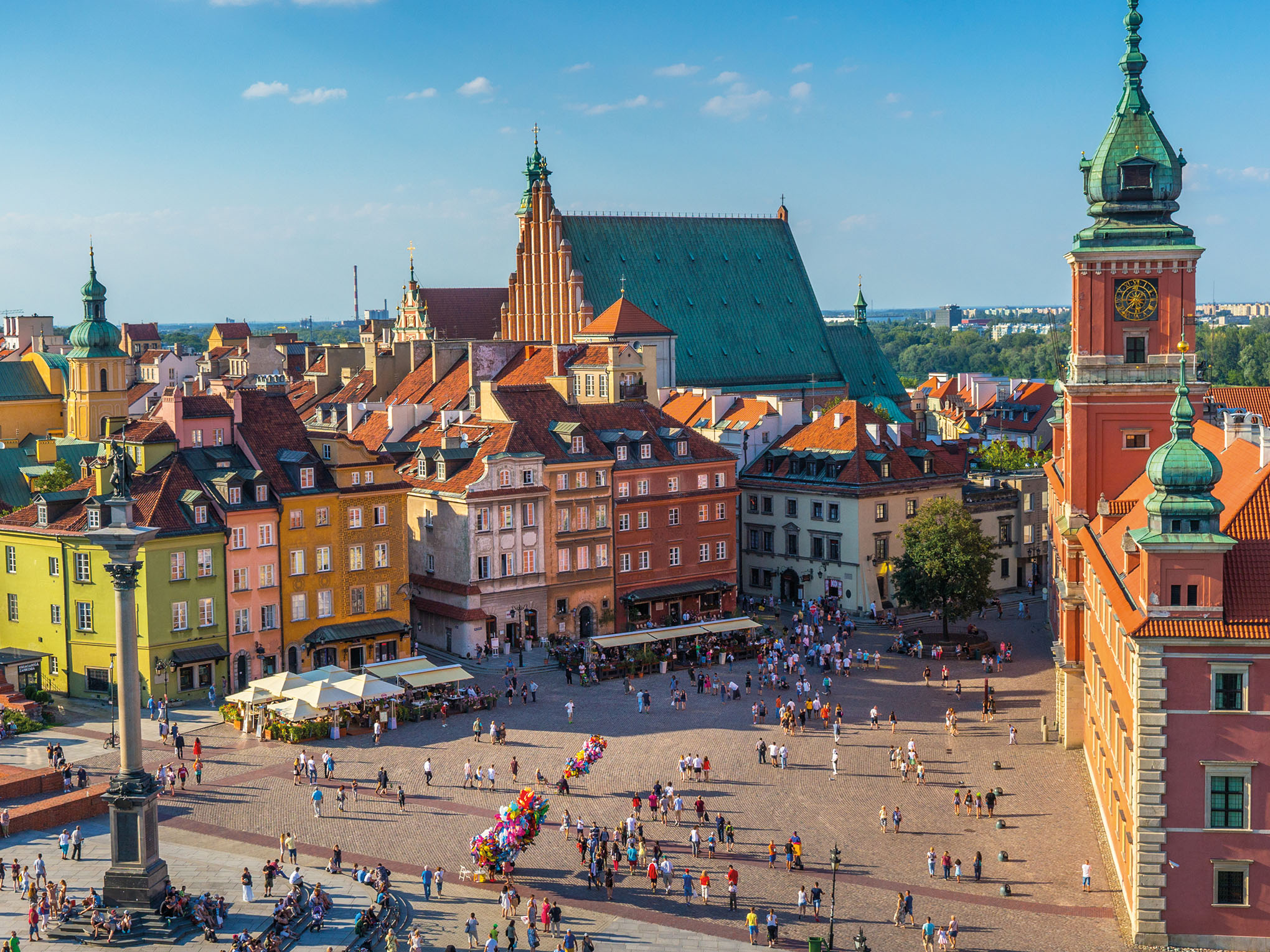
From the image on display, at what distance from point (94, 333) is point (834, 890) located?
79664 millimetres

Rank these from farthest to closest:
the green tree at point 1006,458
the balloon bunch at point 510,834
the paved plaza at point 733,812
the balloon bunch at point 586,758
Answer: the green tree at point 1006,458, the balloon bunch at point 586,758, the balloon bunch at point 510,834, the paved plaza at point 733,812

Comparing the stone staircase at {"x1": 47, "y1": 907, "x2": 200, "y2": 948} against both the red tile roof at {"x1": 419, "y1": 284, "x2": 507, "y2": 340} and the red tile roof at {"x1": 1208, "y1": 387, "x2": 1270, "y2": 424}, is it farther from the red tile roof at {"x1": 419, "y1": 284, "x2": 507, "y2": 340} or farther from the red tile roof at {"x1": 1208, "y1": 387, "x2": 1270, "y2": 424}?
the red tile roof at {"x1": 419, "y1": 284, "x2": 507, "y2": 340}

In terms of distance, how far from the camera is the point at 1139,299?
215 ft

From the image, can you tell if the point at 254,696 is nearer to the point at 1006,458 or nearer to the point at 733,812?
the point at 733,812

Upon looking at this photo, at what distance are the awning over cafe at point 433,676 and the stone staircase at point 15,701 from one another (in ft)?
54.1

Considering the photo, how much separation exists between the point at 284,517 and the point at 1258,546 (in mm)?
49969

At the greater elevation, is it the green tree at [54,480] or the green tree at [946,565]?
the green tree at [54,480]

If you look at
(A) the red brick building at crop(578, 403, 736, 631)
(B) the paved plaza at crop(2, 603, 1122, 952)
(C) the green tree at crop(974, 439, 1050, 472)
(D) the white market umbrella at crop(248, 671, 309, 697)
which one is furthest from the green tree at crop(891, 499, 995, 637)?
(C) the green tree at crop(974, 439, 1050, 472)

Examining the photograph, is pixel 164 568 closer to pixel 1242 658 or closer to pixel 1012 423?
pixel 1242 658

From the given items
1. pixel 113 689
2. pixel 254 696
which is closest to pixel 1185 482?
pixel 254 696

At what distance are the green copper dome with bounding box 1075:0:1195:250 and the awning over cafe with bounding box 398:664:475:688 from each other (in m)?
34.1

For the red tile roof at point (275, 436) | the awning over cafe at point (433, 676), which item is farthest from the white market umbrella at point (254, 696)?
the red tile roof at point (275, 436)

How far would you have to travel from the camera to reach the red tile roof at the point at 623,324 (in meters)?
118

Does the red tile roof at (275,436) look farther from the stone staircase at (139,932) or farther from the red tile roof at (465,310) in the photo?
the red tile roof at (465,310)
